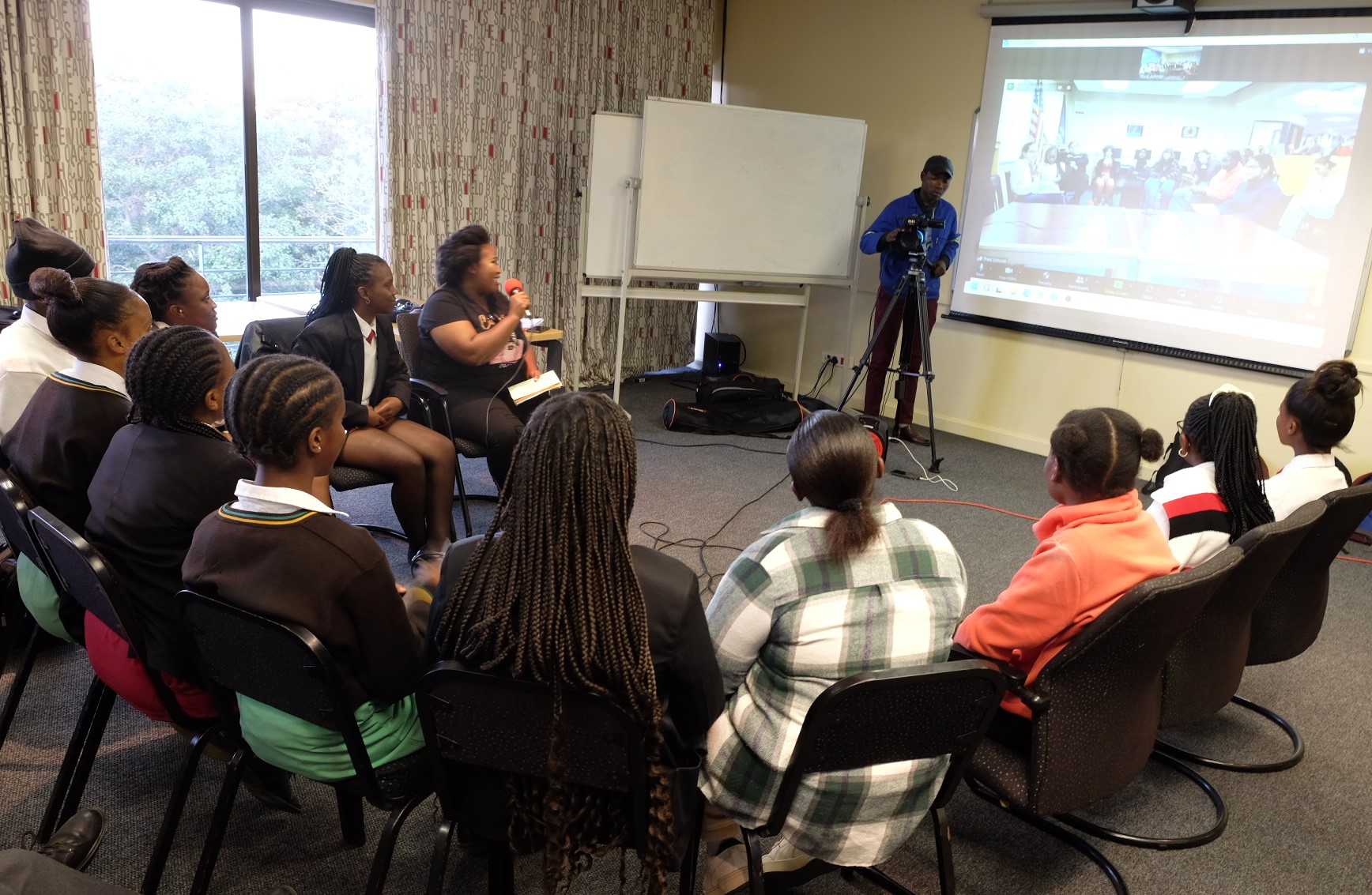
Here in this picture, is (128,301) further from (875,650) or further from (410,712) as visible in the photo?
(875,650)

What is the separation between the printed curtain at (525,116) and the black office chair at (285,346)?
167 centimetres

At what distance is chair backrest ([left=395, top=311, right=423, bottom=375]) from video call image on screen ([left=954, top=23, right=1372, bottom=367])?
10.0 ft

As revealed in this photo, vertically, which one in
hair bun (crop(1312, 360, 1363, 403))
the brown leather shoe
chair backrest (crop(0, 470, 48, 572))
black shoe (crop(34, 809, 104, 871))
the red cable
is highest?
hair bun (crop(1312, 360, 1363, 403))

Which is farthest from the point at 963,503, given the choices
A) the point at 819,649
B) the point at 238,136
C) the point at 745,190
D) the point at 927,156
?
the point at 238,136

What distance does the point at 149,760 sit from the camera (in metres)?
2.04

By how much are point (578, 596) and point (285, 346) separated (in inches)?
83.9

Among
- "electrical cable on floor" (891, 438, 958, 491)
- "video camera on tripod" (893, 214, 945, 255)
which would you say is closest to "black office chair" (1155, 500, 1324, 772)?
"electrical cable on floor" (891, 438, 958, 491)

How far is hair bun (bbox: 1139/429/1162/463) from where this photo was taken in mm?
1767

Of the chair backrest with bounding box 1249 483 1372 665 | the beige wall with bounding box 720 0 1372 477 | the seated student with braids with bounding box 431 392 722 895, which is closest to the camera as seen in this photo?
the seated student with braids with bounding box 431 392 722 895

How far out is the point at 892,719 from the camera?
131 cm

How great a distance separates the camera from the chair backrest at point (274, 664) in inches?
50.1

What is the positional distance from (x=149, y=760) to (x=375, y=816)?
530mm

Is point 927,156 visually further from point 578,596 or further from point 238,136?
point 578,596

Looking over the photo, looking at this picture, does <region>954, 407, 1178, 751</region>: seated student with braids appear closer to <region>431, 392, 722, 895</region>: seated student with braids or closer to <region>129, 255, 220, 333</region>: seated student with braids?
<region>431, 392, 722, 895</region>: seated student with braids
